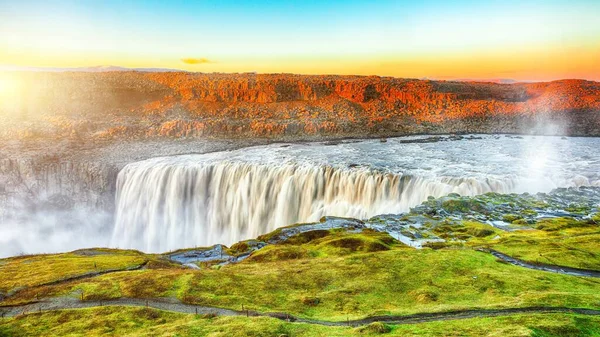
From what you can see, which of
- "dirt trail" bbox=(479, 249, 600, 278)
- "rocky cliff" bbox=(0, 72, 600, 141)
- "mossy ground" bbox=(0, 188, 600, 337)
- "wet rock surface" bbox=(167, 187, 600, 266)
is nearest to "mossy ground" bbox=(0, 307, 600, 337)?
"mossy ground" bbox=(0, 188, 600, 337)

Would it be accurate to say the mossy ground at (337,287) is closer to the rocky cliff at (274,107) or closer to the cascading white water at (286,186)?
the cascading white water at (286,186)

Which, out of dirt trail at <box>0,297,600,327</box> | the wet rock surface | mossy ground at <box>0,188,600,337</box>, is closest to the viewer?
mossy ground at <box>0,188,600,337</box>

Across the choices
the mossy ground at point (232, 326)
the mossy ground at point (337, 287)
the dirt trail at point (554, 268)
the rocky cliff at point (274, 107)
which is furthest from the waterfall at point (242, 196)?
the mossy ground at point (232, 326)

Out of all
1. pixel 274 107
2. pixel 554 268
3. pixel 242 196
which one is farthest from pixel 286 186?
pixel 274 107

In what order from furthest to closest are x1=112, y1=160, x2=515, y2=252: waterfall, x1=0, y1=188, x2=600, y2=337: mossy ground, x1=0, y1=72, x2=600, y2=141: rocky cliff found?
x1=0, y1=72, x2=600, y2=141: rocky cliff < x1=112, y1=160, x2=515, y2=252: waterfall < x1=0, y1=188, x2=600, y2=337: mossy ground

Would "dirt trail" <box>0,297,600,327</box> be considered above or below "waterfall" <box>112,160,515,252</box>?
above

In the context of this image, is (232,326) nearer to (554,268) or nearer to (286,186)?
(554,268)

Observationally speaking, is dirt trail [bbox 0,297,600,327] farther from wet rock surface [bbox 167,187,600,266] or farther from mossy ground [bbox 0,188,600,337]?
wet rock surface [bbox 167,187,600,266]

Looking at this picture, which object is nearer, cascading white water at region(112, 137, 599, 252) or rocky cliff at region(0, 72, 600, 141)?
cascading white water at region(112, 137, 599, 252)
